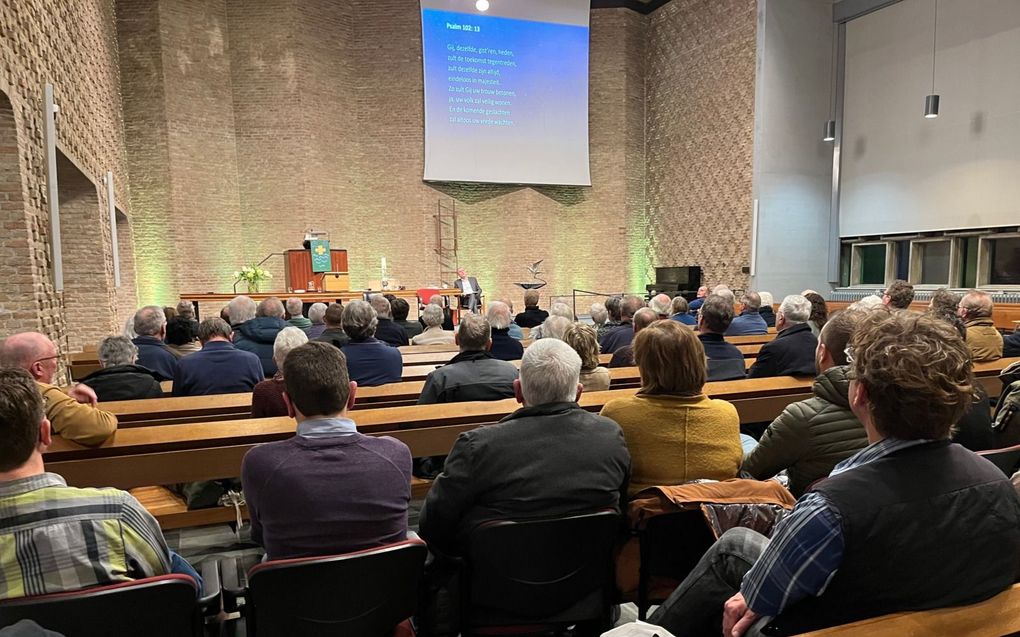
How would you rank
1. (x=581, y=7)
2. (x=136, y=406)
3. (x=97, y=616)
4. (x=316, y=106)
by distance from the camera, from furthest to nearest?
(x=581, y=7)
(x=316, y=106)
(x=136, y=406)
(x=97, y=616)

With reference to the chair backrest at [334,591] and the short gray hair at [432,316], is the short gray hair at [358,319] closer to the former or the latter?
the short gray hair at [432,316]

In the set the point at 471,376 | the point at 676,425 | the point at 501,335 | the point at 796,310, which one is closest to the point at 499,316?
the point at 501,335

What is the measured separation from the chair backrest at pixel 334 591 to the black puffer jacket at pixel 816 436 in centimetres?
114

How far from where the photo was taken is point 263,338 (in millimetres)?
4934

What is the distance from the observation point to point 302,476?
1592mm

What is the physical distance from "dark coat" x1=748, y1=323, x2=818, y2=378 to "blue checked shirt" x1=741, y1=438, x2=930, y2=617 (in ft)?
8.42

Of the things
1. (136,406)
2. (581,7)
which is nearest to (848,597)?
(136,406)

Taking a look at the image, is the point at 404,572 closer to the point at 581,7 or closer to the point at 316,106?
the point at 316,106

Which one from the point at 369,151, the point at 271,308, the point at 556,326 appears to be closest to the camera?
the point at 556,326

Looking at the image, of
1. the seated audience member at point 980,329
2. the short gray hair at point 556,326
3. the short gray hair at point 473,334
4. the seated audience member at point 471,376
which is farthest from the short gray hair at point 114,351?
the seated audience member at point 980,329

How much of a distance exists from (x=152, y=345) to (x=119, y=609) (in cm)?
347

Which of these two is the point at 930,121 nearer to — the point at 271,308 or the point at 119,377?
the point at 271,308

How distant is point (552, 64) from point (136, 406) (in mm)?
12909

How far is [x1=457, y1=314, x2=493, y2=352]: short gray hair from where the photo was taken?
3.26 metres
